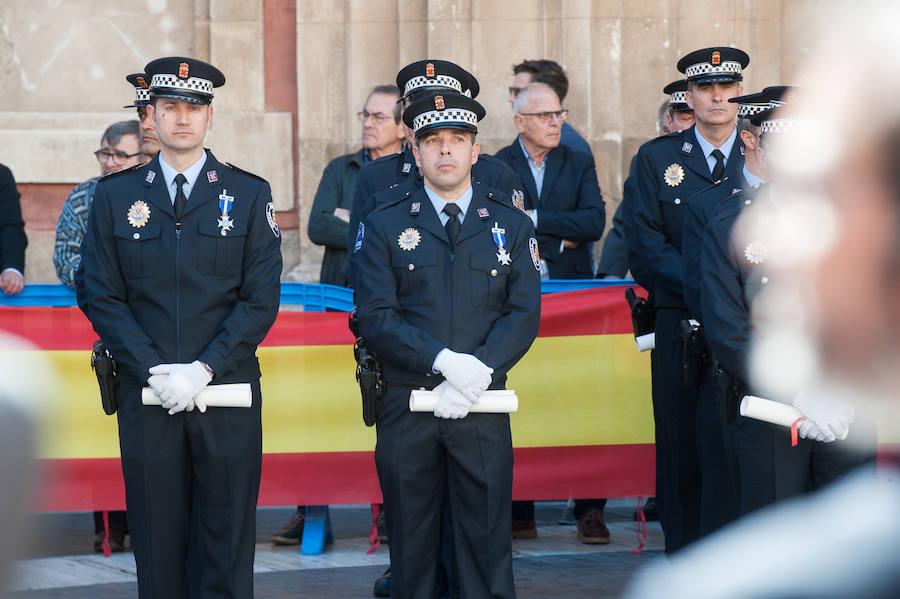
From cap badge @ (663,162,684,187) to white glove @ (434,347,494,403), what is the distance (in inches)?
69.6

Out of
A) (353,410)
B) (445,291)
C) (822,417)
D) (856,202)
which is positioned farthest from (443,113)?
(856,202)

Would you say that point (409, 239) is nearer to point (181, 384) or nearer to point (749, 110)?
point (181, 384)

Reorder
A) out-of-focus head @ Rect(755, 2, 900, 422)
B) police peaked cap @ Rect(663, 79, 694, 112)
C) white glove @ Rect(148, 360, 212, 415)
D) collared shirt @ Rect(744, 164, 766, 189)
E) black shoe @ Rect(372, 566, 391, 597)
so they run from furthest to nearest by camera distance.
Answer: police peaked cap @ Rect(663, 79, 694, 112) < black shoe @ Rect(372, 566, 391, 597) < collared shirt @ Rect(744, 164, 766, 189) < white glove @ Rect(148, 360, 212, 415) < out-of-focus head @ Rect(755, 2, 900, 422)

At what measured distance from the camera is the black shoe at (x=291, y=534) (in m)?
6.89

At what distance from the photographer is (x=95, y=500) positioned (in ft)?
21.6

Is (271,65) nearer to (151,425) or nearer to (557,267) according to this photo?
(557,267)

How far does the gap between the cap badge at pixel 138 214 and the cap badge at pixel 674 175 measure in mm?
2457

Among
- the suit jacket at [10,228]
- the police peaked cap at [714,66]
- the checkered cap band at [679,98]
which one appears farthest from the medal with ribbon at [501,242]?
the suit jacket at [10,228]

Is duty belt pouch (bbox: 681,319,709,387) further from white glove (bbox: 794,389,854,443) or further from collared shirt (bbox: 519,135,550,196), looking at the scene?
collared shirt (bbox: 519,135,550,196)

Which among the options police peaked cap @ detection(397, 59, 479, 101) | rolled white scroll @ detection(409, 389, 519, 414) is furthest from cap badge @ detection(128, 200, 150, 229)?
police peaked cap @ detection(397, 59, 479, 101)

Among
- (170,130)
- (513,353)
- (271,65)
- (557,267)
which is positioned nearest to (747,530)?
(513,353)

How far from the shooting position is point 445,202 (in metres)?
5.17

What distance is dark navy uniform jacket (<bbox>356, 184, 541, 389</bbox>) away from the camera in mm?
4945

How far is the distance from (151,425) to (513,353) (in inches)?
54.4
